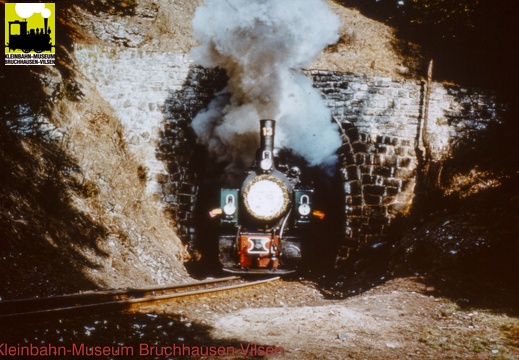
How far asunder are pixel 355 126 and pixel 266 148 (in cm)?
327

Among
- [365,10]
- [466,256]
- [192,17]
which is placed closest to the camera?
[466,256]

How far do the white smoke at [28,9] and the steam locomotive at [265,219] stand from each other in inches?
207

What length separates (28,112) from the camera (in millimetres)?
8062

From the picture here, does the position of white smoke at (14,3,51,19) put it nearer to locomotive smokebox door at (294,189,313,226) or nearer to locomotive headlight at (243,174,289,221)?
locomotive headlight at (243,174,289,221)

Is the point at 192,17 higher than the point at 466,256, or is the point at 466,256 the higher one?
the point at 192,17

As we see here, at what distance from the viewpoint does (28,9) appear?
319 inches

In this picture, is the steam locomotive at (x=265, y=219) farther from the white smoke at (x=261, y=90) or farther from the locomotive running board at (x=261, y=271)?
the white smoke at (x=261, y=90)

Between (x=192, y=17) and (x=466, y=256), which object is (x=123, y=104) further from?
(x=466, y=256)

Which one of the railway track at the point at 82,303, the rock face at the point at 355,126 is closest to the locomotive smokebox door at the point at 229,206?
the railway track at the point at 82,303

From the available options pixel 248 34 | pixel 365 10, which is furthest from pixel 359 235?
pixel 365 10

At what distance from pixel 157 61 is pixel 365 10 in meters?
9.16

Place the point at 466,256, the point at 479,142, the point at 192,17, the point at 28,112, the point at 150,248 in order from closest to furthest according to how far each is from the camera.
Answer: the point at 466,256, the point at 28,112, the point at 150,248, the point at 479,142, the point at 192,17

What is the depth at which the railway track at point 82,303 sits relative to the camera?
4.55 meters

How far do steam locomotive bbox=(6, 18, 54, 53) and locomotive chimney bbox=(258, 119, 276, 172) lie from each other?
4970mm
